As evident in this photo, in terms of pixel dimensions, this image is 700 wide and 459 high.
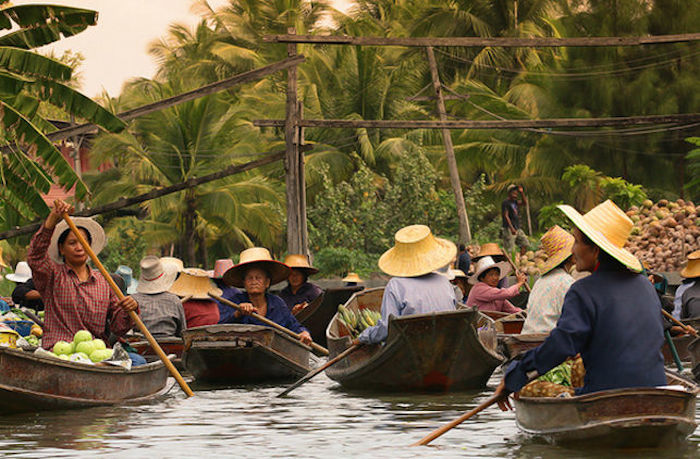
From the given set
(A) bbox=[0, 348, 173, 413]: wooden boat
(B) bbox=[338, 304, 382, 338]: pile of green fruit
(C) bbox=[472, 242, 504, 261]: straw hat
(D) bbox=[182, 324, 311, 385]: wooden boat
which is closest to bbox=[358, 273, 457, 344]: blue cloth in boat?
(B) bbox=[338, 304, 382, 338]: pile of green fruit

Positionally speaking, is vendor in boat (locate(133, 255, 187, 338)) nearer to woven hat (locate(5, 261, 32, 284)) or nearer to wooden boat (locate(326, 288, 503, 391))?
wooden boat (locate(326, 288, 503, 391))

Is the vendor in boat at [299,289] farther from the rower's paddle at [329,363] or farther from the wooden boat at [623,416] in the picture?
the wooden boat at [623,416]

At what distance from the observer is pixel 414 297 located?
A: 10570mm

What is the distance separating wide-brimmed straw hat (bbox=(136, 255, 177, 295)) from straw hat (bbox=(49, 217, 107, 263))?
2551 millimetres

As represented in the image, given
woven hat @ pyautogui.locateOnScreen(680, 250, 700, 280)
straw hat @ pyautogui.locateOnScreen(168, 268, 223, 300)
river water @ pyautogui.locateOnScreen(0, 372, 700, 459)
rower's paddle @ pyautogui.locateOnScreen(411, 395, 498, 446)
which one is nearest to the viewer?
rower's paddle @ pyautogui.locateOnScreen(411, 395, 498, 446)

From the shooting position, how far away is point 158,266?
12602mm

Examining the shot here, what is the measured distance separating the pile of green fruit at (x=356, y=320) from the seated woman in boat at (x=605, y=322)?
5.15 meters

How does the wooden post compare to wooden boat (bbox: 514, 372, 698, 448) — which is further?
the wooden post

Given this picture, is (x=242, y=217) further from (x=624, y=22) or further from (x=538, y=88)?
(x=624, y=22)

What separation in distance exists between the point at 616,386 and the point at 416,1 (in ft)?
116

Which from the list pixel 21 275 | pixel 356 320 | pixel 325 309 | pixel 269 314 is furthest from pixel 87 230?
pixel 325 309

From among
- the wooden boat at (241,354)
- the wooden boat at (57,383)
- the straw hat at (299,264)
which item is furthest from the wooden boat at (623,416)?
the straw hat at (299,264)

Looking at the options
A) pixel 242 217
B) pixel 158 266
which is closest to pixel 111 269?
pixel 242 217

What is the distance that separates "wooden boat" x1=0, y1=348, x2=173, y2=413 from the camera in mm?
8836
